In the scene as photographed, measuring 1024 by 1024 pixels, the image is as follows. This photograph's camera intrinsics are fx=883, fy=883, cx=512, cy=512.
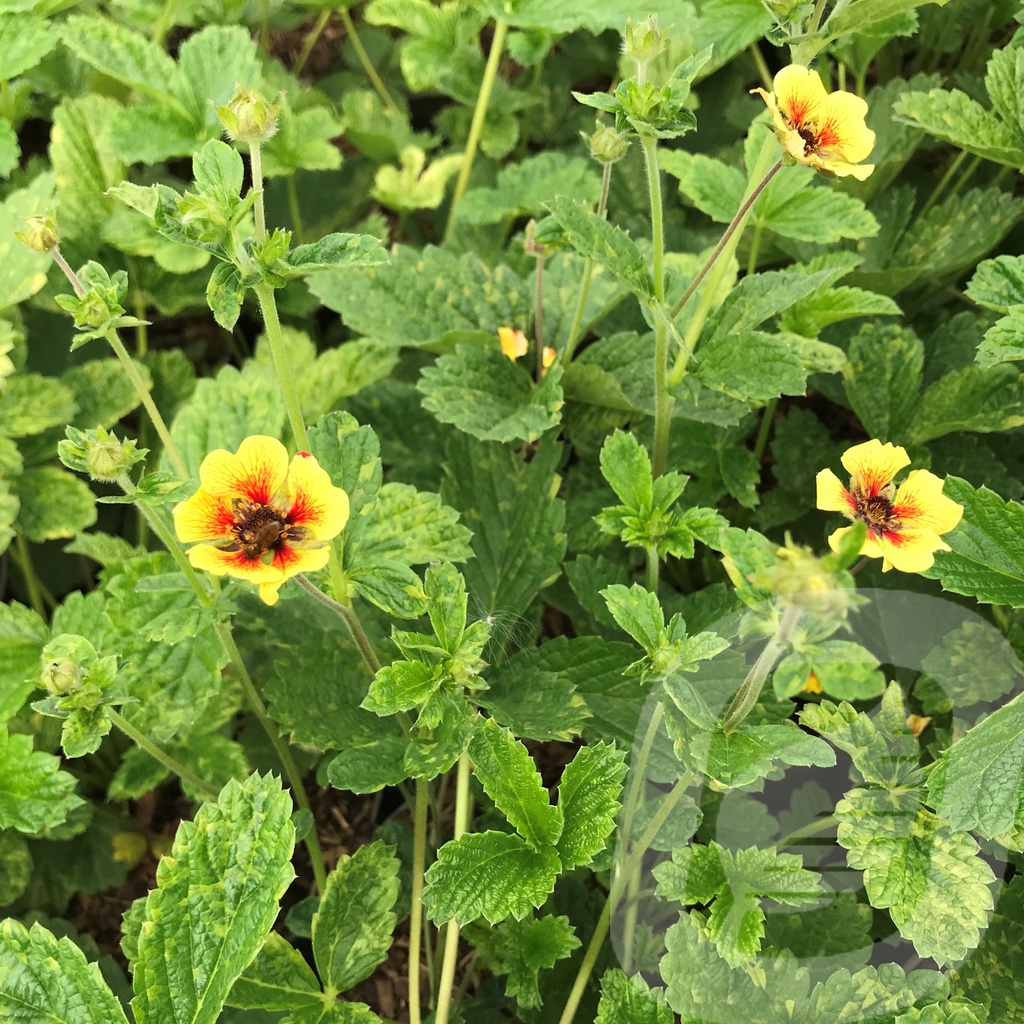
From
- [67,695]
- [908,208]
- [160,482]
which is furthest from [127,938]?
[908,208]

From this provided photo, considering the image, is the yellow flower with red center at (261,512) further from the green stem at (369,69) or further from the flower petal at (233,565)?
the green stem at (369,69)

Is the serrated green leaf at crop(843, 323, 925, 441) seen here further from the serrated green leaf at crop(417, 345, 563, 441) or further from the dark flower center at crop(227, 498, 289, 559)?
the dark flower center at crop(227, 498, 289, 559)

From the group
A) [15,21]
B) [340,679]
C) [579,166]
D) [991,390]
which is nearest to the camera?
[340,679]

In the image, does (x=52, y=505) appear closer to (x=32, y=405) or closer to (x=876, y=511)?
(x=32, y=405)

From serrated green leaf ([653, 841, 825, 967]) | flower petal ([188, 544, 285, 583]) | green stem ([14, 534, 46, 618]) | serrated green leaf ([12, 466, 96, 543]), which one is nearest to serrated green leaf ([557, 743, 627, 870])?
serrated green leaf ([653, 841, 825, 967])

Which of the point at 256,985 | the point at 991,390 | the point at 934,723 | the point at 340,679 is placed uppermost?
the point at 991,390

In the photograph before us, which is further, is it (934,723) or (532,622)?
(532,622)

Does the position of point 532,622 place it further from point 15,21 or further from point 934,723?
point 15,21
